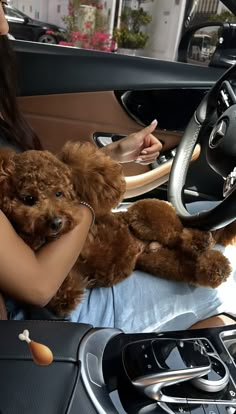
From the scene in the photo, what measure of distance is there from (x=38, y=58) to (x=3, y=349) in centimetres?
127

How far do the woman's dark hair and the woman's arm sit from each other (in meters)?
0.40

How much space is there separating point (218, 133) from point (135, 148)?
1.32ft

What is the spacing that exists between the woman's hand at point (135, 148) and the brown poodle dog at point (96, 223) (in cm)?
26

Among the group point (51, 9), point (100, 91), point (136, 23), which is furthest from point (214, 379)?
point (51, 9)

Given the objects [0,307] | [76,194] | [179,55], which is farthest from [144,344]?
[179,55]

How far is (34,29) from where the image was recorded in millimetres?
2197

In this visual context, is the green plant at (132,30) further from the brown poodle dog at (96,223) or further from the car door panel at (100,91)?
the brown poodle dog at (96,223)

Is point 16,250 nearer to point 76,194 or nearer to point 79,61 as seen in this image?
point 76,194

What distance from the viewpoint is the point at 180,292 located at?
1040mm

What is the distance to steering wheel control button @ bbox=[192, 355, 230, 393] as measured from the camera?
593 millimetres

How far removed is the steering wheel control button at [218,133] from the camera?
1.00 m

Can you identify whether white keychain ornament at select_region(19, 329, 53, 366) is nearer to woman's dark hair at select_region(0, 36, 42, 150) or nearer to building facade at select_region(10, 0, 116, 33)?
woman's dark hair at select_region(0, 36, 42, 150)

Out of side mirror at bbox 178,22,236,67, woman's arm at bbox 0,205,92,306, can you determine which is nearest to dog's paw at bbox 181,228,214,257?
woman's arm at bbox 0,205,92,306

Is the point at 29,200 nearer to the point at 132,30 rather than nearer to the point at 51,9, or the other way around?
the point at 132,30
